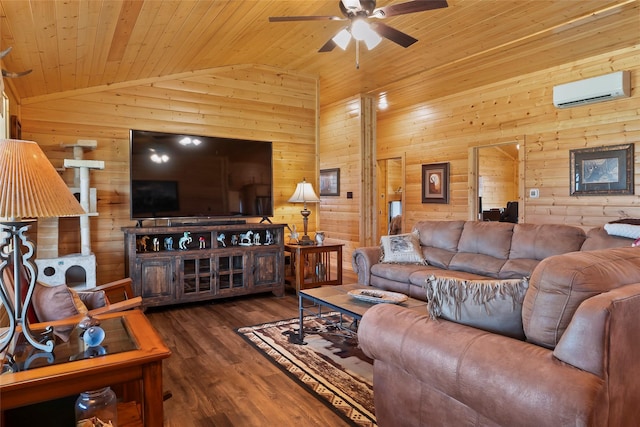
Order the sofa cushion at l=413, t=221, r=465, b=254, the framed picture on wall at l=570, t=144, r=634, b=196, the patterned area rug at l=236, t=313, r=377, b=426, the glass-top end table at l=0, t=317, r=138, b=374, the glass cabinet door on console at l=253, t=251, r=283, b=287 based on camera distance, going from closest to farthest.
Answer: the glass-top end table at l=0, t=317, r=138, b=374 → the patterned area rug at l=236, t=313, r=377, b=426 → the sofa cushion at l=413, t=221, r=465, b=254 → the framed picture on wall at l=570, t=144, r=634, b=196 → the glass cabinet door on console at l=253, t=251, r=283, b=287

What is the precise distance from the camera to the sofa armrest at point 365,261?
14.8ft

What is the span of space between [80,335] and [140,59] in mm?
3039

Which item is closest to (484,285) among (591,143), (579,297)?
(579,297)

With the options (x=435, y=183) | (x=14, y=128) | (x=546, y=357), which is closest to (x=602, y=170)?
(x=435, y=183)

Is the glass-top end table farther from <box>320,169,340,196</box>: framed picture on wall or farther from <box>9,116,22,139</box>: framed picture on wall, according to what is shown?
<box>320,169,340,196</box>: framed picture on wall

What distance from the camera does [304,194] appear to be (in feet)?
17.9

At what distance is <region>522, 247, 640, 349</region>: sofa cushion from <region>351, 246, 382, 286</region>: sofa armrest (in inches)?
114

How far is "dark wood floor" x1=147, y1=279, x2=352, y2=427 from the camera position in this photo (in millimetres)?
2318

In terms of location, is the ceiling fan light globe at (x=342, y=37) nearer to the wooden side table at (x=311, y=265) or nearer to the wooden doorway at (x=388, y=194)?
the wooden side table at (x=311, y=265)

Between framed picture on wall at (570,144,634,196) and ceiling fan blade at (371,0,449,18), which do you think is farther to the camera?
framed picture on wall at (570,144,634,196)

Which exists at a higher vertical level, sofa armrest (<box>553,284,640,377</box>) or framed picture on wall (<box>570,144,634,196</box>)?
framed picture on wall (<box>570,144,634,196</box>)

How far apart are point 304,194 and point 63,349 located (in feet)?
12.9

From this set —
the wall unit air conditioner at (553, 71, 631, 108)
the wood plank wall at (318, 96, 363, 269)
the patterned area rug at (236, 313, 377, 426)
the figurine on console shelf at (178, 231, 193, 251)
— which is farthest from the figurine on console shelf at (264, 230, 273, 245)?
the wall unit air conditioner at (553, 71, 631, 108)

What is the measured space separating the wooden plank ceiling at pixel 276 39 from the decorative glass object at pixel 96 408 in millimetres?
2084
